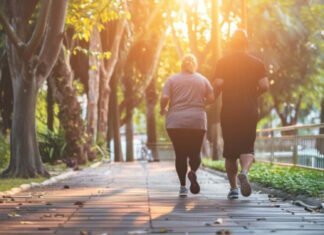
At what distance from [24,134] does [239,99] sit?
652 centimetres

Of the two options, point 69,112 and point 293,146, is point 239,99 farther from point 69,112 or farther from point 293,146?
point 69,112

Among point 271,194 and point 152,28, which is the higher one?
point 152,28

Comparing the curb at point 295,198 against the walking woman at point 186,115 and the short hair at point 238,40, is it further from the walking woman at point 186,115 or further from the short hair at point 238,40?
the short hair at point 238,40

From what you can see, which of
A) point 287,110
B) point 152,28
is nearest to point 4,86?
point 152,28

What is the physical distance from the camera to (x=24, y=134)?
48.2 feet

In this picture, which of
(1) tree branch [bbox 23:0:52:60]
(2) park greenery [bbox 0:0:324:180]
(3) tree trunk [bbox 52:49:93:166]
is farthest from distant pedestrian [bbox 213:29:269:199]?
(3) tree trunk [bbox 52:49:93:166]

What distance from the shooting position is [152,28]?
3491cm

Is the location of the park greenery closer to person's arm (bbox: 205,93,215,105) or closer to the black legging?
person's arm (bbox: 205,93,215,105)

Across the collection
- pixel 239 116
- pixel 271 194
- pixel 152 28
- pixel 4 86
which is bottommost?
pixel 271 194

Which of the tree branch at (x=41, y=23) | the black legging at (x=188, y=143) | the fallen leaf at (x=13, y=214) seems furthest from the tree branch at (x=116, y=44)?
the fallen leaf at (x=13, y=214)

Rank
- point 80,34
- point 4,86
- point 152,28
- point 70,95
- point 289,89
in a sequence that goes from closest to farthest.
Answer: point 80,34
point 70,95
point 4,86
point 152,28
point 289,89

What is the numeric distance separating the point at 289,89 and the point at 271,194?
101 ft

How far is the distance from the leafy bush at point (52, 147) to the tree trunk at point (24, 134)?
8.04 m

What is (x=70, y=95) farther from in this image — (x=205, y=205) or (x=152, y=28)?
(x=205, y=205)
